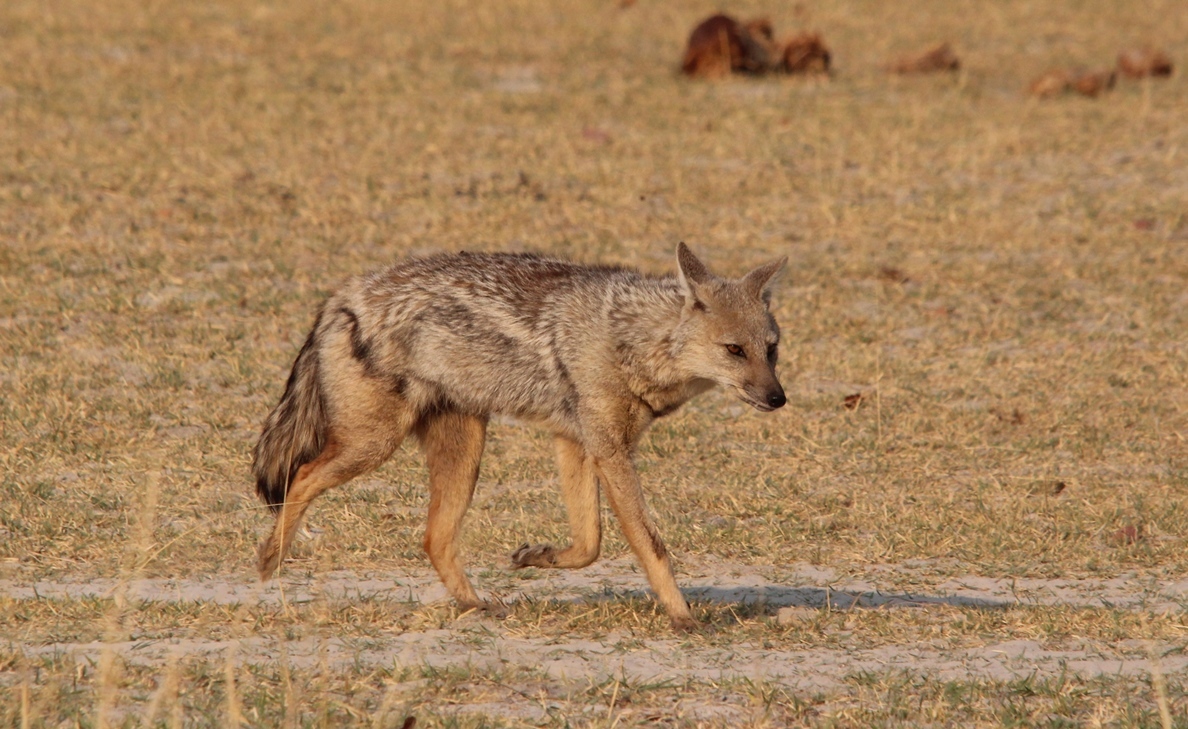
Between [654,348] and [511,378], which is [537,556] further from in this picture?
[654,348]

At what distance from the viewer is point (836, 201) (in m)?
12.1

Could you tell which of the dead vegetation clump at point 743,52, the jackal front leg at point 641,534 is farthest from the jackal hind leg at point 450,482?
the dead vegetation clump at point 743,52

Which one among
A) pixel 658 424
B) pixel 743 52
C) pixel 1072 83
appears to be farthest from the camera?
pixel 743 52

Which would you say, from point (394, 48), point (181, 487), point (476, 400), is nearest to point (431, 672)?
point (476, 400)

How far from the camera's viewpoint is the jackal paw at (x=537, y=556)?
617cm

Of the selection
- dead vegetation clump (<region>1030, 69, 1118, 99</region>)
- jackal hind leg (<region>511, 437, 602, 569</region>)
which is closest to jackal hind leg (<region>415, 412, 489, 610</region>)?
jackal hind leg (<region>511, 437, 602, 569</region>)

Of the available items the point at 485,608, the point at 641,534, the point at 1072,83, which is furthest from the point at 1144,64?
→ the point at 485,608

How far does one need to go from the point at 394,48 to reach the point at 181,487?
8.87 metres

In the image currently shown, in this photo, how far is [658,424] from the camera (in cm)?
856

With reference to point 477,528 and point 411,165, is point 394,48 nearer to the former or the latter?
point 411,165

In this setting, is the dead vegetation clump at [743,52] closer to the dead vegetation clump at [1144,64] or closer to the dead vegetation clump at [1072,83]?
the dead vegetation clump at [1072,83]

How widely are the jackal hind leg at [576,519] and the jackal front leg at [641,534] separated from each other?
0.62 ft

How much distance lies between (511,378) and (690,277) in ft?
2.69

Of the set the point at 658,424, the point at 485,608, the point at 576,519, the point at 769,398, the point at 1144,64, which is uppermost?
the point at 1144,64
